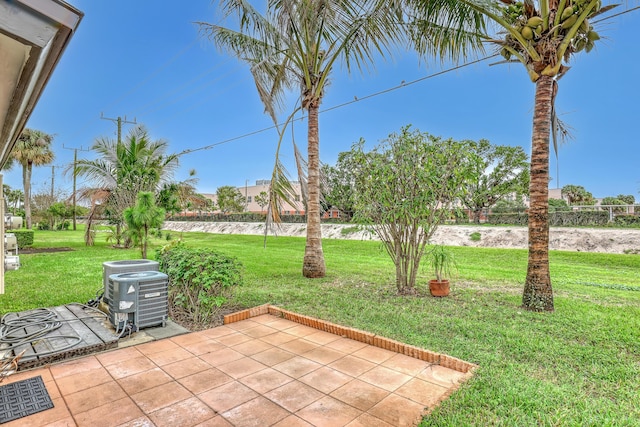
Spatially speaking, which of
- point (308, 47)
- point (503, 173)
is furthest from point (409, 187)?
point (503, 173)

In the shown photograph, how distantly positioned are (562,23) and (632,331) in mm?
4002

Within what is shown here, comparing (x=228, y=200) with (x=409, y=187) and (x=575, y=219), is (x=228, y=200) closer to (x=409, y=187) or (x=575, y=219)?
(x=575, y=219)

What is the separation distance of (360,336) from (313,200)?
429cm

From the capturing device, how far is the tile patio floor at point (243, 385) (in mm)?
2281

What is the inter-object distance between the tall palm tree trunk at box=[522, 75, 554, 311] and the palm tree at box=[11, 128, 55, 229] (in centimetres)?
2975

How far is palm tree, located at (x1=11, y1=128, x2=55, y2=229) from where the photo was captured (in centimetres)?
2361

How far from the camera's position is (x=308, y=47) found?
23.4ft

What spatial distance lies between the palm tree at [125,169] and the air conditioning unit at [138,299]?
1012cm

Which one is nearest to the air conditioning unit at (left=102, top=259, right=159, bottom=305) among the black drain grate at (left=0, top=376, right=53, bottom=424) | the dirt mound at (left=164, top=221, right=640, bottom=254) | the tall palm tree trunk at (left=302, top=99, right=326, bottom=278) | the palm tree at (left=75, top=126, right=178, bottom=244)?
the black drain grate at (left=0, top=376, right=53, bottom=424)

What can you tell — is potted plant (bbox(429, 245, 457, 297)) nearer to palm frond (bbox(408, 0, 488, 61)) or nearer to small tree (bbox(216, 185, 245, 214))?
palm frond (bbox(408, 0, 488, 61))

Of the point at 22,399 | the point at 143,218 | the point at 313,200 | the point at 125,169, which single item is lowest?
the point at 22,399

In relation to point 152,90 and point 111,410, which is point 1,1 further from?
point 152,90

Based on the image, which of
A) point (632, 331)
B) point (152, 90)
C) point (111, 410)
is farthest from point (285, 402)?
point (152, 90)

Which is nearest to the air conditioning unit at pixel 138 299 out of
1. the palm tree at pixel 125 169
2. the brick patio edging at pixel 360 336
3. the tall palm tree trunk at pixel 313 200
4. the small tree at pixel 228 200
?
the brick patio edging at pixel 360 336
